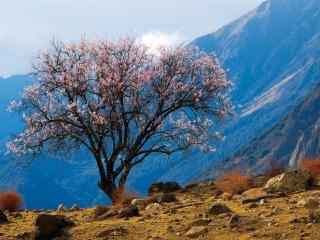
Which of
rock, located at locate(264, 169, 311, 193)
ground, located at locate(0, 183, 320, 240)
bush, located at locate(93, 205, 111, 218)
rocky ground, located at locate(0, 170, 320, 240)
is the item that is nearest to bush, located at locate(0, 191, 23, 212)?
rocky ground, located at locate(0, 170, 320, 240)

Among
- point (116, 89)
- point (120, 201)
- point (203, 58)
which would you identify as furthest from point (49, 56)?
point (120, 201)

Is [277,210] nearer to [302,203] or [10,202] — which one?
[302,203]

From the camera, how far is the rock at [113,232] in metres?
14.4

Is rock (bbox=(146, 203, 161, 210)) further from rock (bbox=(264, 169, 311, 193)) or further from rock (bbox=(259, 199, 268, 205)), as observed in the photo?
rock (bbox=(264, 169, 311, 193))

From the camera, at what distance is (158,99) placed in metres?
31.3

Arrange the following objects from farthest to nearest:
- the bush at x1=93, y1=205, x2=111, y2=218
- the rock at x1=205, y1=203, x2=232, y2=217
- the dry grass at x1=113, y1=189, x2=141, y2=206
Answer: the dry grass at x1=113, y1=189, x2=141, y2=206 < the bush at x1=93, y1=205, x2=111, y2=218 < the rock at x1=205, y1=203, x2=232, y2=217

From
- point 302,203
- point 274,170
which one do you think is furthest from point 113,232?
point 274,170

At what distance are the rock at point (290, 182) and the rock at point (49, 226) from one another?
7.64m

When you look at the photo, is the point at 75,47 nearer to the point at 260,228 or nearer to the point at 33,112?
the point at 33,112

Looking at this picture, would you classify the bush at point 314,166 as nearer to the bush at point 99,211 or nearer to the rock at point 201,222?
the bush at point 99,211

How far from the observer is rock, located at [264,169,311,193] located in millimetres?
19812

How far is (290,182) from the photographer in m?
20.2

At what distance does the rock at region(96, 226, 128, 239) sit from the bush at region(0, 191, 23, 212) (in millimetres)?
13225

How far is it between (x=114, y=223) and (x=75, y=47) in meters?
19.0
